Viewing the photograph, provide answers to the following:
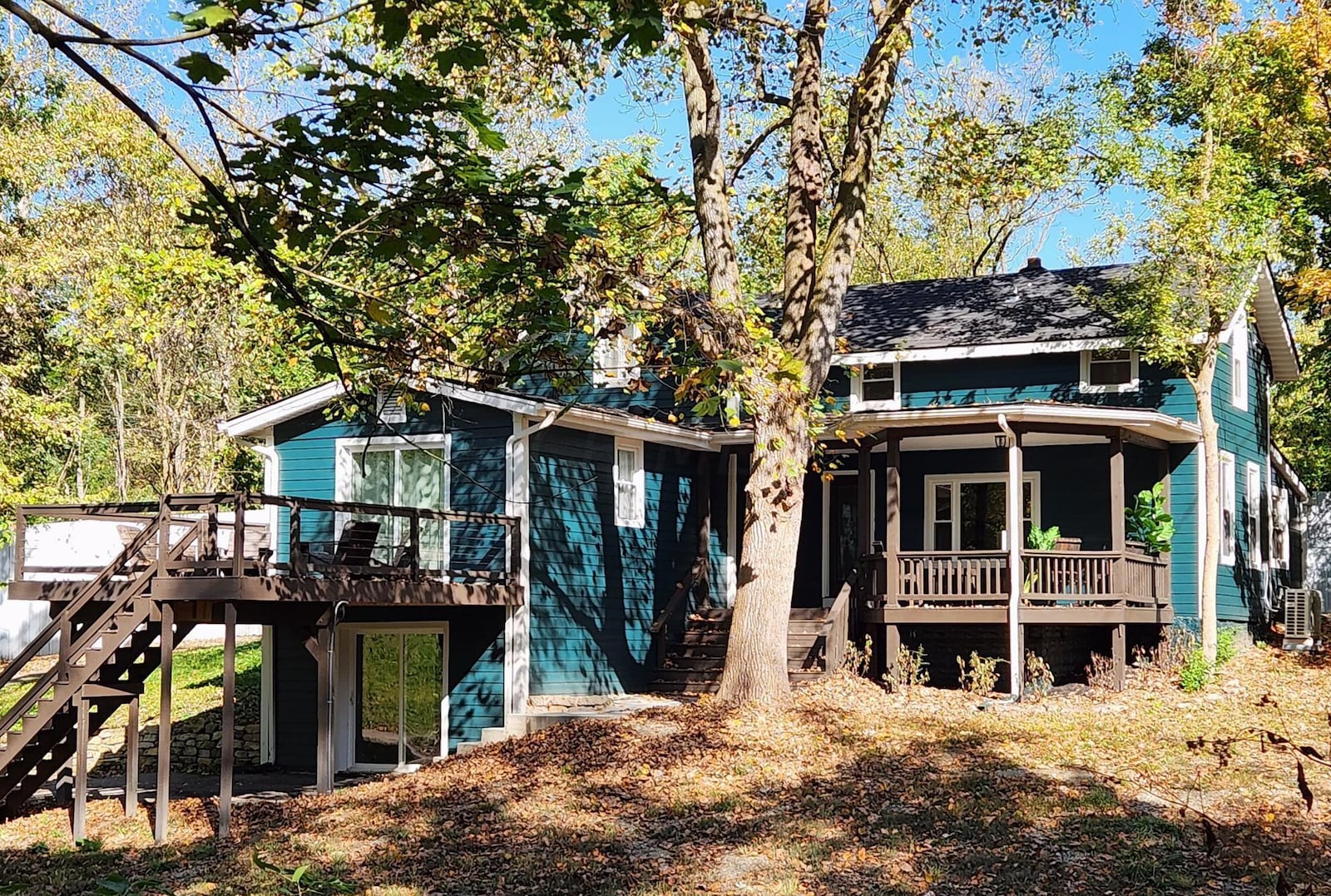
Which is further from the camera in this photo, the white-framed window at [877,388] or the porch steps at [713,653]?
the white-framed window at [877,388]

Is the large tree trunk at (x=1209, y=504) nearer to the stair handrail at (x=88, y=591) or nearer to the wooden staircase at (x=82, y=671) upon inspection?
the wooden staircase at (x=82, y=671)

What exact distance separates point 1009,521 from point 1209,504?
Result: 3.47 meters

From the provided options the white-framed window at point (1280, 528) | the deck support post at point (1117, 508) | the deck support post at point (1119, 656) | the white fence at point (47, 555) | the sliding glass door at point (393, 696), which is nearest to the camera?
the deck support post at point (1119, 656)

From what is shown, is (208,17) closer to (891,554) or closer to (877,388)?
(891,554)

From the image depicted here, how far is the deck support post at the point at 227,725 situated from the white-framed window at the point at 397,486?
3.66m

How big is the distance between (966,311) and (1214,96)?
16.0 feet

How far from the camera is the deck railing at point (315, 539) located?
1405 cm

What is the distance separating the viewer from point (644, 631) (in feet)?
63.2

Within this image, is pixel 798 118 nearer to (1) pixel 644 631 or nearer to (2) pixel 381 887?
(1) pixel 644 631

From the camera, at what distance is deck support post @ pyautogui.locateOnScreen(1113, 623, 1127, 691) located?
17.5 metres

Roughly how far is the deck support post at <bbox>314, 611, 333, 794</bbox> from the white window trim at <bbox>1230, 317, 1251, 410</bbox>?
14411 mm

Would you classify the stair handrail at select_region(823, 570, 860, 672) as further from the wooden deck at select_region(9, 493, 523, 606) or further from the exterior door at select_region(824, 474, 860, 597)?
the wooden deck at select_region(9, 493, 523, 606)

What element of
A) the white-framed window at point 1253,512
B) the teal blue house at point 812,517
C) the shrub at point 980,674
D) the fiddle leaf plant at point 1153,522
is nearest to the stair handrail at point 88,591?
the teal blue house at point 812,517

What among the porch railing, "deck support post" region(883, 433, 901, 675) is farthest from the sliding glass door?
the porch railing
